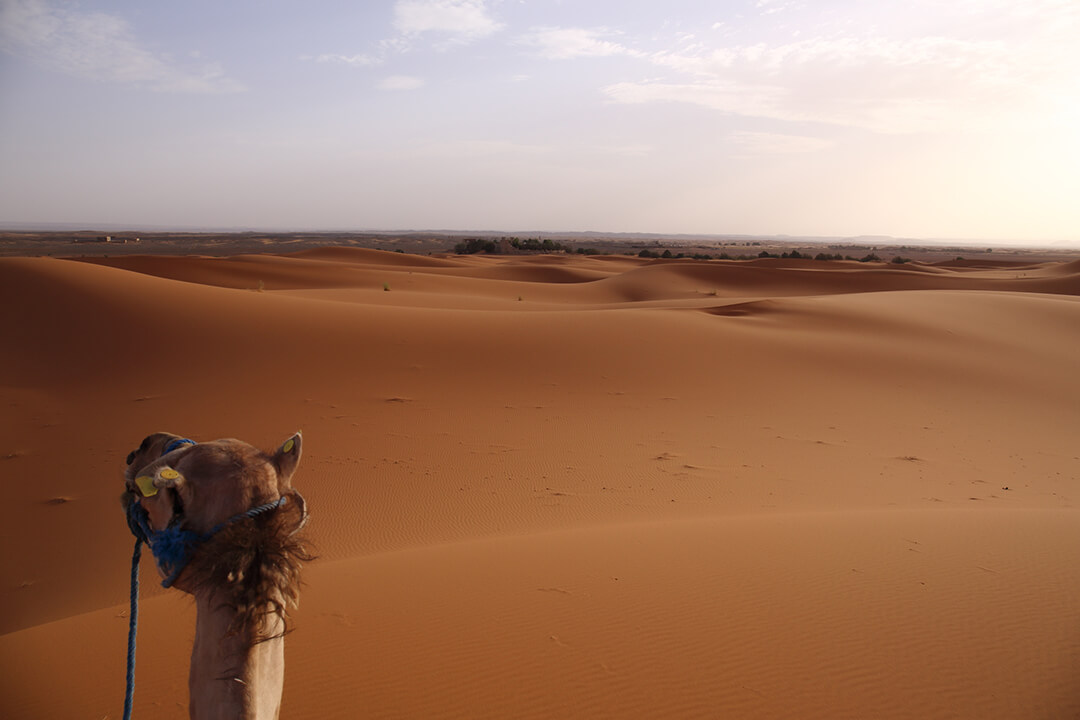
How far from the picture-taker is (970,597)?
408cm

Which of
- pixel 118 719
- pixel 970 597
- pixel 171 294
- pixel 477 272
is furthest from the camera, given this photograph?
pixel 477 272

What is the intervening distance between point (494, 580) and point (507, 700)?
1327mm

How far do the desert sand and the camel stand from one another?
72.6 inches

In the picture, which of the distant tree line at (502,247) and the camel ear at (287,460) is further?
the distant tree line at (502,247)

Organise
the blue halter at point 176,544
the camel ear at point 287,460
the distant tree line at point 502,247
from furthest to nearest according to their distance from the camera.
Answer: the distant tree line at point 502,247 < the camel ear at point 287,460 < the blue halter at point 176,544

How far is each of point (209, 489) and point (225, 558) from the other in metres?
0.19

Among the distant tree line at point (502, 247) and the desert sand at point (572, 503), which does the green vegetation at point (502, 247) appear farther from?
the desert sand at point (572, 503)

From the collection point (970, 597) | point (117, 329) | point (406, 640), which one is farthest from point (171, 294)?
point (970, 597)

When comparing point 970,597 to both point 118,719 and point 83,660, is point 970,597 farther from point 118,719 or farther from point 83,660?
point 83,660

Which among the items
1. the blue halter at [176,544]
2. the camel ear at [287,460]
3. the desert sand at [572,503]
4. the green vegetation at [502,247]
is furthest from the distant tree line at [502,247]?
the blue halter at [176,544]

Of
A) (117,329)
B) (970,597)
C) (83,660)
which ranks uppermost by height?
(117,329)

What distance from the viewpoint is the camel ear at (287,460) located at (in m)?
1.72

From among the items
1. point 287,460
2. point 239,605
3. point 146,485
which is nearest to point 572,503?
point 287,460

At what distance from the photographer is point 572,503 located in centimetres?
659
